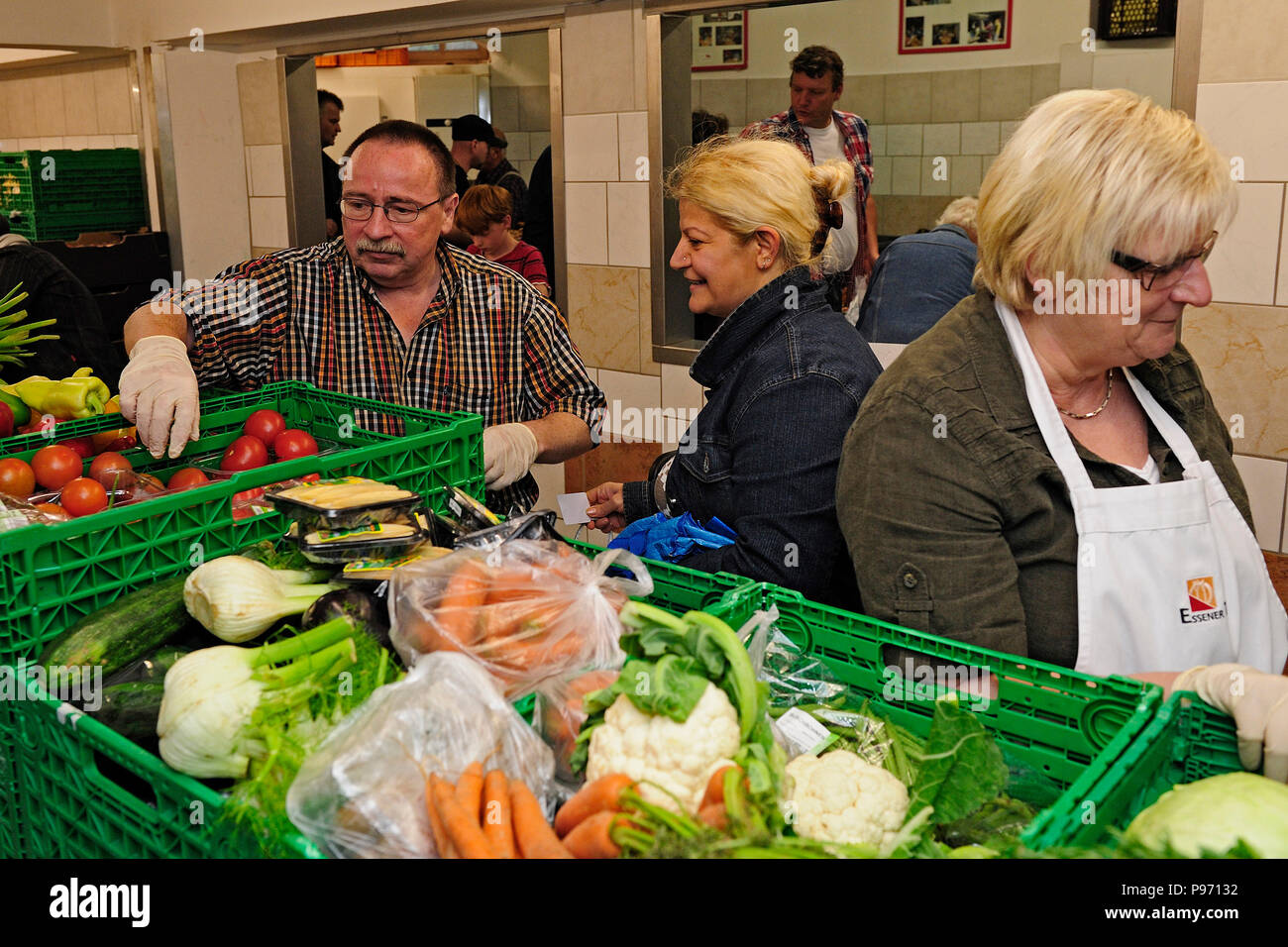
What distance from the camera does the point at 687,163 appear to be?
2.68 metres

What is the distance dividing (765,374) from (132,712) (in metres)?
1.42

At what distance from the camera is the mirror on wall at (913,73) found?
249 inches

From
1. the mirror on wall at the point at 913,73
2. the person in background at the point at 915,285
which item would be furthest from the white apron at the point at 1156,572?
the mirror on wall at the point at 913,73

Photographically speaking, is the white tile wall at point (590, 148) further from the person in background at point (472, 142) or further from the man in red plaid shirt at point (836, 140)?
the person in background at point (472, 142)

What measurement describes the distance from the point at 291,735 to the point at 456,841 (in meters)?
0.29

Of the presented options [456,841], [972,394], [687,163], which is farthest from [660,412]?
[456,841]

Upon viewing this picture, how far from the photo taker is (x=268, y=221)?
6.52m

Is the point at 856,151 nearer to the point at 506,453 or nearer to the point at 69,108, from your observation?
the point at 506,453

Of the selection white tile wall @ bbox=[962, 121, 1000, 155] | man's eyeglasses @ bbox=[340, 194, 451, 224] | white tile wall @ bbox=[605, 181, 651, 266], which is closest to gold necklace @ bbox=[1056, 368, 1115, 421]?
man's eyeglasses @ bbox=[340, 194, 451, 224]

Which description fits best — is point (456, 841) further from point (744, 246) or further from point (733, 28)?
point (733, 28)

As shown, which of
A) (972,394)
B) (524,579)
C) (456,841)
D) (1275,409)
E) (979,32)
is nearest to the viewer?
(456,841)

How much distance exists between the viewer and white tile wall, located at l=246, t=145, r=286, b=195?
6305mm

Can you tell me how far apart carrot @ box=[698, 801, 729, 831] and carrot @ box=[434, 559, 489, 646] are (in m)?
0.43
